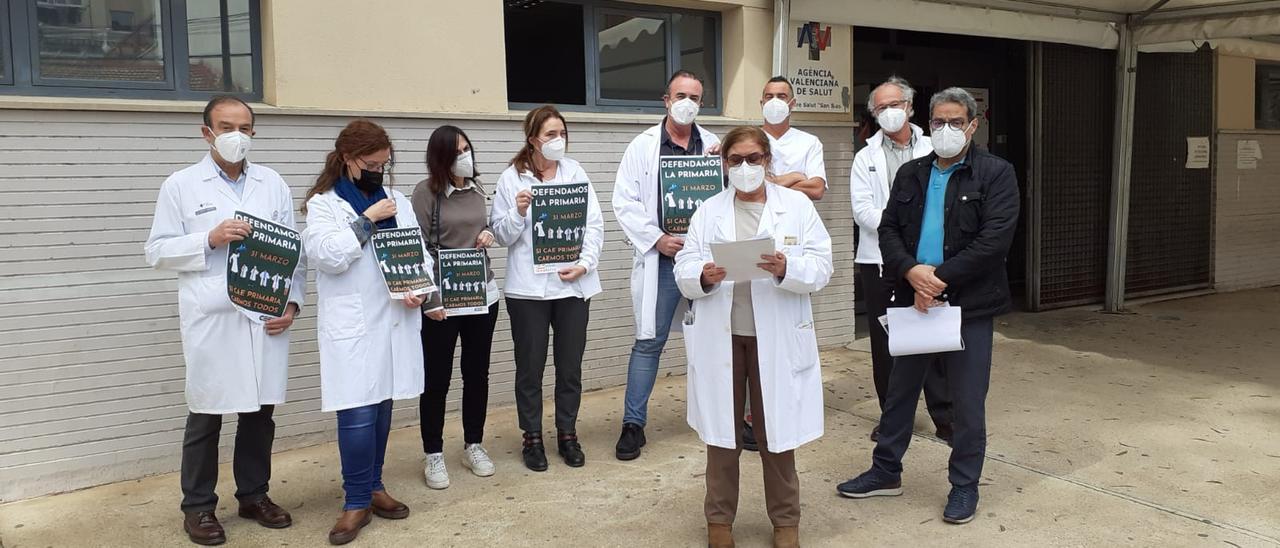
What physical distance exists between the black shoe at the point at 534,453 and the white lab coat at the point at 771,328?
4.51ft

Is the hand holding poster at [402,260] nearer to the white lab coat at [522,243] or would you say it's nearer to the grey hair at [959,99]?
the white lab coat at [522,243]

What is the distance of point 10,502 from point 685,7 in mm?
4988

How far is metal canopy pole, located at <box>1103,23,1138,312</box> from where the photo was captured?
8.63 meters

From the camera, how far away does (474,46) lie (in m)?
5.82

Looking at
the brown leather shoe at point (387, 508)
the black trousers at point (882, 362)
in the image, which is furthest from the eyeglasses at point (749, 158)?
the brown leather shoe at point (387, 508)

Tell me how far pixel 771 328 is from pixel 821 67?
13.9 feet

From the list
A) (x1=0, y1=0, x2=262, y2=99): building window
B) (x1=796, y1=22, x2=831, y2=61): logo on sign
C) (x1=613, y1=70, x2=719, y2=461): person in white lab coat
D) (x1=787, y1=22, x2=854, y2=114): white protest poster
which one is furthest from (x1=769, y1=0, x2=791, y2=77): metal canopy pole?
(x1=0, y1=0, x2=262, y2=99): building window

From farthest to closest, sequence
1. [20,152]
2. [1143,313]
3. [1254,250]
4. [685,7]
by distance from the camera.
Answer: [1254,250]
[1143,313]
[685,7]
[20,152]

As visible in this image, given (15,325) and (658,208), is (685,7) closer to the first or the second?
(658,208)

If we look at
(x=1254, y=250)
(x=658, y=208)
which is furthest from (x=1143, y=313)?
(x=658, y=208)

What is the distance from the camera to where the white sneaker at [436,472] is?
4.66 m

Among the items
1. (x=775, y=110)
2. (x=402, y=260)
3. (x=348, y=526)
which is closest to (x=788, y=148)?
→ (x=775, y=110)

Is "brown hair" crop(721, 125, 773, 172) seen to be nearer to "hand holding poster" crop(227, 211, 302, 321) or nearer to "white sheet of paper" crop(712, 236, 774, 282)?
"white sheet of paper" crop(712, 236, 774, 282)

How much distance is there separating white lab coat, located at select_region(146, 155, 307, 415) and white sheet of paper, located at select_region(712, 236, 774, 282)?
1.92 meters
